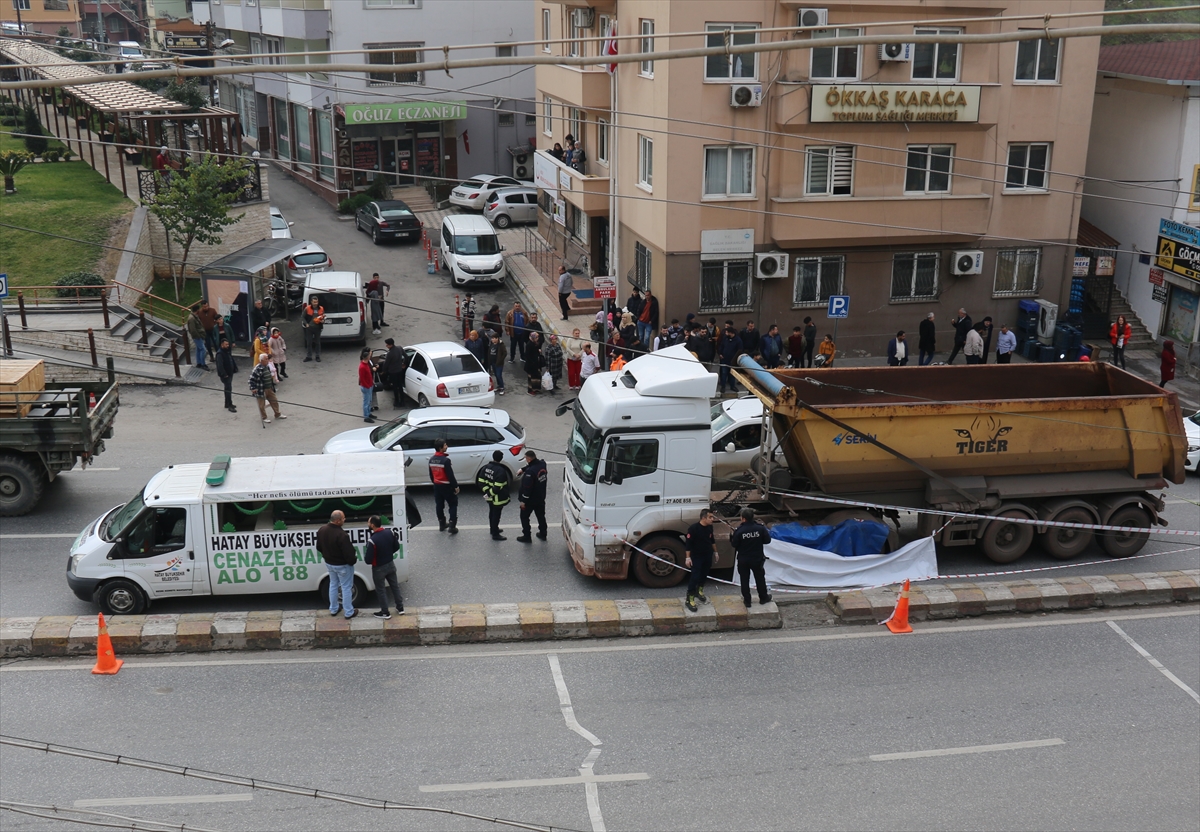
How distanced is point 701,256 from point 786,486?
11.6m

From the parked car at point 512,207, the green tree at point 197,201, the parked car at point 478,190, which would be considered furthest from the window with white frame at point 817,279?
the parked car at point 478,190

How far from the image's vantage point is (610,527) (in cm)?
1506

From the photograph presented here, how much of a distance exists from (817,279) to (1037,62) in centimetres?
720

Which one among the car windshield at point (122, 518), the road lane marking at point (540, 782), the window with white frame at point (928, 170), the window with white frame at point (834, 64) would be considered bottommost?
the road lane marking at point (540, 782)

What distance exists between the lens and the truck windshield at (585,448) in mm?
14859

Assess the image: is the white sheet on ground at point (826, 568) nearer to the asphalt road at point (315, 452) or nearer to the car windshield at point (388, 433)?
the asphalt road at point (315, 452)

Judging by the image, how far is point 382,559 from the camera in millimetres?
13500

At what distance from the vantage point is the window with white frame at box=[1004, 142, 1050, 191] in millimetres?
27609

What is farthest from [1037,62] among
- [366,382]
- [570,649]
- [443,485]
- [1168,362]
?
[570,649]

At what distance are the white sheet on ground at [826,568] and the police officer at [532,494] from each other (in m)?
3.50

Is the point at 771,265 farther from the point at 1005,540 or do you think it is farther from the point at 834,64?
the point at 1005,540

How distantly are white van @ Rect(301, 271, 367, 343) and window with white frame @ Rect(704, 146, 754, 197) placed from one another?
8.88 meters

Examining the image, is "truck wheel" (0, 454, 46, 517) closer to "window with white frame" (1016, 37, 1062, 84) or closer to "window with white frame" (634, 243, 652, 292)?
"window with white frame" (634, 243, 652, 292)

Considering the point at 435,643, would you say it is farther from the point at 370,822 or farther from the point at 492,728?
the point at 370,822
